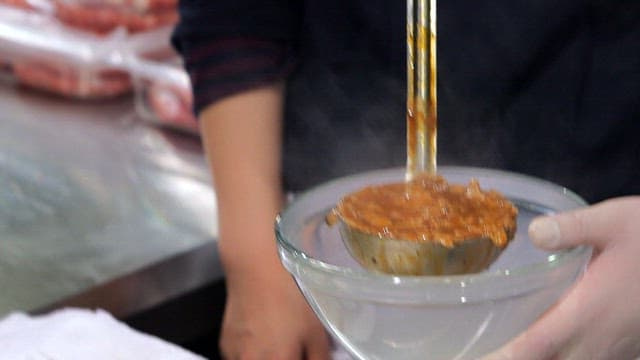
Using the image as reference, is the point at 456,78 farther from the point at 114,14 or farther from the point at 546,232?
the point at 114,14

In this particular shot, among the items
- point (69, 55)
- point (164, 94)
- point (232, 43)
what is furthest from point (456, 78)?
point (69, 55)

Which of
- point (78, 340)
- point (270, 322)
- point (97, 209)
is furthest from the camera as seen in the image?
point (97, 209)

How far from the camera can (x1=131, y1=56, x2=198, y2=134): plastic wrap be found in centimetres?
135

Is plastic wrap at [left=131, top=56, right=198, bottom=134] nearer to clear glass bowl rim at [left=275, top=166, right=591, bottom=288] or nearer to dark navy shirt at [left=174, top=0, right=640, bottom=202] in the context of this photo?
dark navy shirt at [left=174, top=0, right=640, bottom=202]

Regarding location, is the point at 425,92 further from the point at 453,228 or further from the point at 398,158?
the point at 398,158

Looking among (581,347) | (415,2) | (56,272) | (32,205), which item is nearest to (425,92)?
(415,2)

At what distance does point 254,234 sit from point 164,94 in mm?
477

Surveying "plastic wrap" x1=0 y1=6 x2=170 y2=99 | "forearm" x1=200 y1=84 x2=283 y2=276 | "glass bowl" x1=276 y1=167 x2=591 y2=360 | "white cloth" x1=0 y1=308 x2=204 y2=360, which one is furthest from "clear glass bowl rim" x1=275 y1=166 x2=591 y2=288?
"plastic wrap" x1=0 y1=6 x2=170 y2=99

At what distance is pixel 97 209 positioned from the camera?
3.67 feet

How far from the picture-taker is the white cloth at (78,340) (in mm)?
767

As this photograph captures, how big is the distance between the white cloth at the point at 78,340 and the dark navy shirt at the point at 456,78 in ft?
0.85

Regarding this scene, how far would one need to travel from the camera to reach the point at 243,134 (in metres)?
0.96

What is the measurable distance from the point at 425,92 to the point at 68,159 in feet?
2.35

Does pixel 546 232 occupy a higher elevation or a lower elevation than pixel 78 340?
higher
